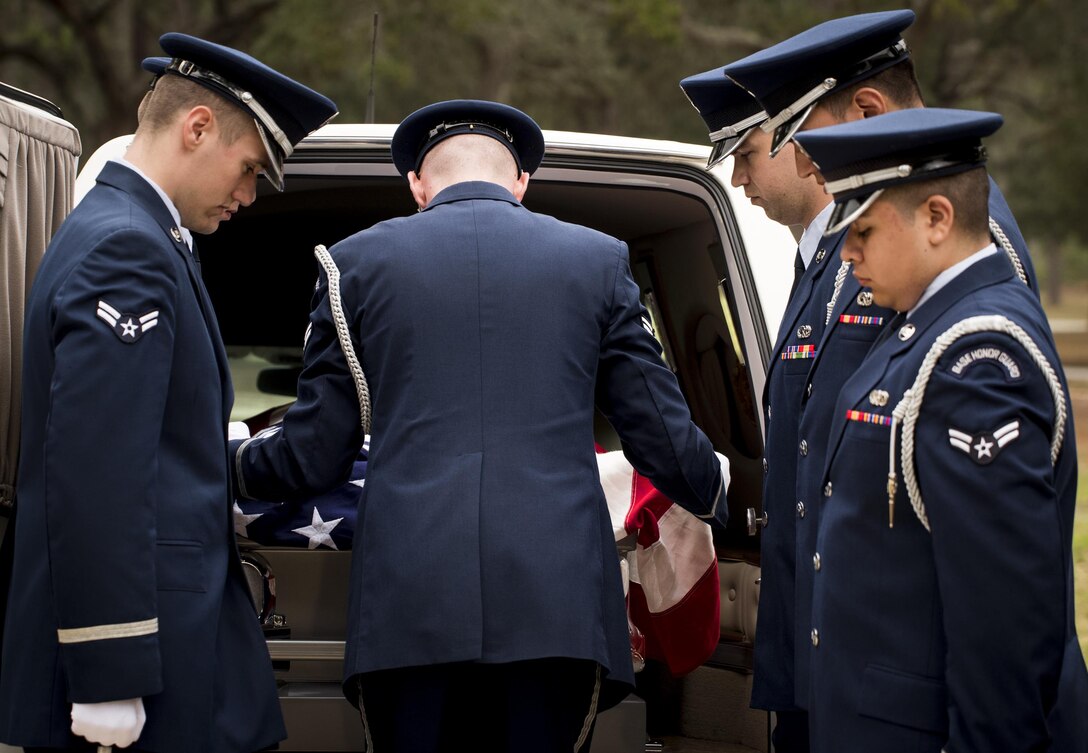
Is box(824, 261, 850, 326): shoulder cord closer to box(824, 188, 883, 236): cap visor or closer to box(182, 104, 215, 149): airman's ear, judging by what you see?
box(824, 188, 883, 236): cap visor

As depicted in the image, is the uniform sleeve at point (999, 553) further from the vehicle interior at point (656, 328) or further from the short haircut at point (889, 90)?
the vehicle interior at point (656, 328)

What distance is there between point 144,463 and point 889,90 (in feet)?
4.81

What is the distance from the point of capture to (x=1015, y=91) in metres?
24.7

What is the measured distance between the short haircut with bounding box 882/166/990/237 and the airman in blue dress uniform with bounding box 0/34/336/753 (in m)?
1.08

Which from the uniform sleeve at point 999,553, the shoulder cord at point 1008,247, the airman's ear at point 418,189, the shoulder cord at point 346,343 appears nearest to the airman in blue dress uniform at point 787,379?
the shoulder cord at point 1008,247

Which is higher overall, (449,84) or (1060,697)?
(449,84)

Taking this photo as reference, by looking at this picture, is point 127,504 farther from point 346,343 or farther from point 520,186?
point 520,186

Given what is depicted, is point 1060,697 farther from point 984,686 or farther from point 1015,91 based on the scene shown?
point 1015,91

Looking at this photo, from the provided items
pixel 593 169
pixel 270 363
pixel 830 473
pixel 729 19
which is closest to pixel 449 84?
pixel 729 19

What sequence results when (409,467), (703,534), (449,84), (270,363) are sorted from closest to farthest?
(409,467)
(703,534)
(270,363)
(449,84)

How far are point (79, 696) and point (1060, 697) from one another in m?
1.47

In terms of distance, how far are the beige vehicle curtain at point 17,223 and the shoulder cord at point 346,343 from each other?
577mm

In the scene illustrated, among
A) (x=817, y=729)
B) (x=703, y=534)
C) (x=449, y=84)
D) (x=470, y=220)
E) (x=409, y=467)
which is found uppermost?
(x=449, y=84)

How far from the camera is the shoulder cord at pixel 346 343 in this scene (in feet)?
8.43
